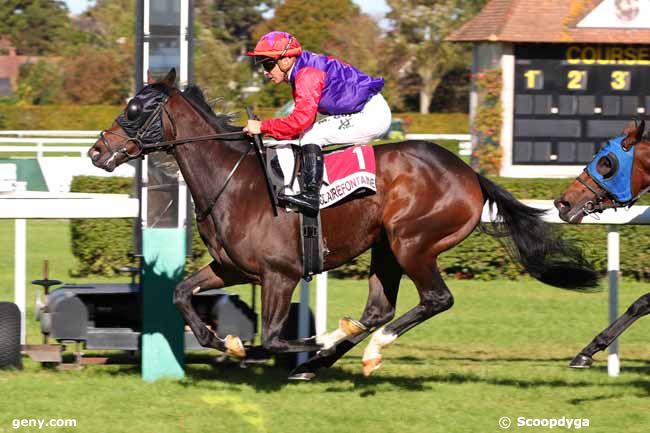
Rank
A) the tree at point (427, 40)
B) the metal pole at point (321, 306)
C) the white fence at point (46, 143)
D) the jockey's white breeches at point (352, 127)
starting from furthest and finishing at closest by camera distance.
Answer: the tree at point (427, 40) < the white fence at point (46, 143) < the metal pole at point (321, 306) < the jockey's white breeches at point (352, 127)

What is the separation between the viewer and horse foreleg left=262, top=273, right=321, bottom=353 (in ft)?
18.8

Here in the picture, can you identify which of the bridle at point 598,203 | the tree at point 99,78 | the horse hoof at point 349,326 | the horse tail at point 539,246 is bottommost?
the horse hoof at point 349,326

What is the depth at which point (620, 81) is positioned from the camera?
18.7 meters

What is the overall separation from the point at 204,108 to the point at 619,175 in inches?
83.6

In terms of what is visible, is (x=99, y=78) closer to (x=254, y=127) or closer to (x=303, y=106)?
(x=254, y=127)

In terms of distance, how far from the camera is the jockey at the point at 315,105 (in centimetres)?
566

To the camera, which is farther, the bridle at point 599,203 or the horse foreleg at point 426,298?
the horse foreleg at point 426,298

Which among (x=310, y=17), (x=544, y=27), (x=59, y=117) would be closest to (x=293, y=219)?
(x=544, y=27)

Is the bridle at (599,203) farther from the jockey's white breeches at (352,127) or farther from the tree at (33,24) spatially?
the tree at (33,24)

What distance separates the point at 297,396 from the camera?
5.79 meters

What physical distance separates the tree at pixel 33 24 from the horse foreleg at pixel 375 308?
192 ft

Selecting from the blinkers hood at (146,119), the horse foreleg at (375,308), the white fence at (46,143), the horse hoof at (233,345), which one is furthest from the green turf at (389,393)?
the white fence at (46,143)

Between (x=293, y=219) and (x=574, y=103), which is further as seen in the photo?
(x=574, y=103)

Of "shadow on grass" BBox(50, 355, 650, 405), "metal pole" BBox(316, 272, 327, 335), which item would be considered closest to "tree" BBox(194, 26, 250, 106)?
"metal pole" BBox(316, 272, 327, 335)
